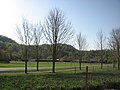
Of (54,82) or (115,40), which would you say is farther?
(115,40)

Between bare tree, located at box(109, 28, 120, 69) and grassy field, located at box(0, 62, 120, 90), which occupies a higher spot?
bare tree, located at box(109, 28, 120, 69)

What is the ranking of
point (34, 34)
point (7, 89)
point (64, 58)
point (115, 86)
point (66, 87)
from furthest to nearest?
1. point (64, 58)
2. point (34, 34)
3. point (115, 86)
4. point (66, 87)
5. point (7, 89)

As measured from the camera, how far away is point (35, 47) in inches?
1420

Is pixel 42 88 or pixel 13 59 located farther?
pixel 13 59

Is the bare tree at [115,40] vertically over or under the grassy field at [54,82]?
over

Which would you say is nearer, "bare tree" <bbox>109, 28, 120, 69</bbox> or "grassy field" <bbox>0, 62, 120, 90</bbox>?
"grassy field" <bbox>0, 62, 120, 90</bbox>

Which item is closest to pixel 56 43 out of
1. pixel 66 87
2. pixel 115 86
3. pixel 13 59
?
pixel 115 86

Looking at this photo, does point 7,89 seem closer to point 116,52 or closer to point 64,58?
point 116,52

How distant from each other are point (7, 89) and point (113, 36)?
3771cm

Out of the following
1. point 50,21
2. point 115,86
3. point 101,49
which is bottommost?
point 115,86

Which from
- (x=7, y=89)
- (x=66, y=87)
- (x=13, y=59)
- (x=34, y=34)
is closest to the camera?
(x=7, y=89)

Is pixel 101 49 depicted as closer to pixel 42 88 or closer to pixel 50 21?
pixel 50 21

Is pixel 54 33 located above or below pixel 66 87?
above

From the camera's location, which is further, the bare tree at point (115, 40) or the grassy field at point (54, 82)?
the bare tree at point (115, 40)
